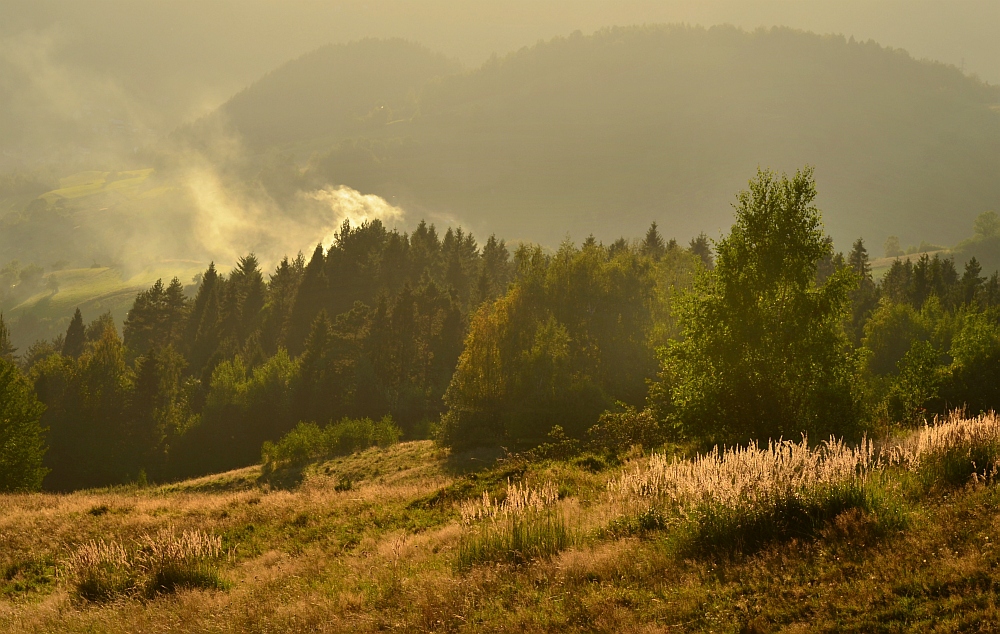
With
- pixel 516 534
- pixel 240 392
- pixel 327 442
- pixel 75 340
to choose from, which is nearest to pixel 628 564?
pixel 516 534

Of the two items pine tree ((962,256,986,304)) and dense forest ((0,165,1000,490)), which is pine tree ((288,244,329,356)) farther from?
pine tree ((962,256,986,304))

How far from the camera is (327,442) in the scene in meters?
63.2

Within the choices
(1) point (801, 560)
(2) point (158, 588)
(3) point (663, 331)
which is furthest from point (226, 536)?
(3) point (663, 331)

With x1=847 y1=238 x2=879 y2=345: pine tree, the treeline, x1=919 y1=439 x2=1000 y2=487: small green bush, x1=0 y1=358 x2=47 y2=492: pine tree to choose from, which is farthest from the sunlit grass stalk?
x1=847 y1=238 x2=879 y2=345: pine tree

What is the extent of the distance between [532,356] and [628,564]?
139 feet

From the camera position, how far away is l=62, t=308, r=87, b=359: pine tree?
125 meters

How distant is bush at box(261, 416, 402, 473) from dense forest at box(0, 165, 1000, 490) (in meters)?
6.59

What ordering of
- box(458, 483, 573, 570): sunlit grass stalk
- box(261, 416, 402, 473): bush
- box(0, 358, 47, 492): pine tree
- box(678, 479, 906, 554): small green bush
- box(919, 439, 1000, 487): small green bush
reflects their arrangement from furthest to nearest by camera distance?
1. box(261, 416, 402, 473): bush
2. box(0, 358, 47, 492): pine tree
3. box(458, 483, 573, 570): sunlit grass stalk
4. box(919, 439, 1000, 487): small green bush
5. box(678, 479, 906, 554): small green bush

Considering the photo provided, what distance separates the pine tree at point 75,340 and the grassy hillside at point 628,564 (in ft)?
395

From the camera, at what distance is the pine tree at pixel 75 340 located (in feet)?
409

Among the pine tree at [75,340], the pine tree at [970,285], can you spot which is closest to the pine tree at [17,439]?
the pine tree at [75,340]

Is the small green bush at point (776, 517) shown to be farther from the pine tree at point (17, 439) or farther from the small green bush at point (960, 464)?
the pine tree at point (17, 439)

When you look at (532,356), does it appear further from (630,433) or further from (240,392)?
(240,392)

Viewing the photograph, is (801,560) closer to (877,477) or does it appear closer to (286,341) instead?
(877,477)
